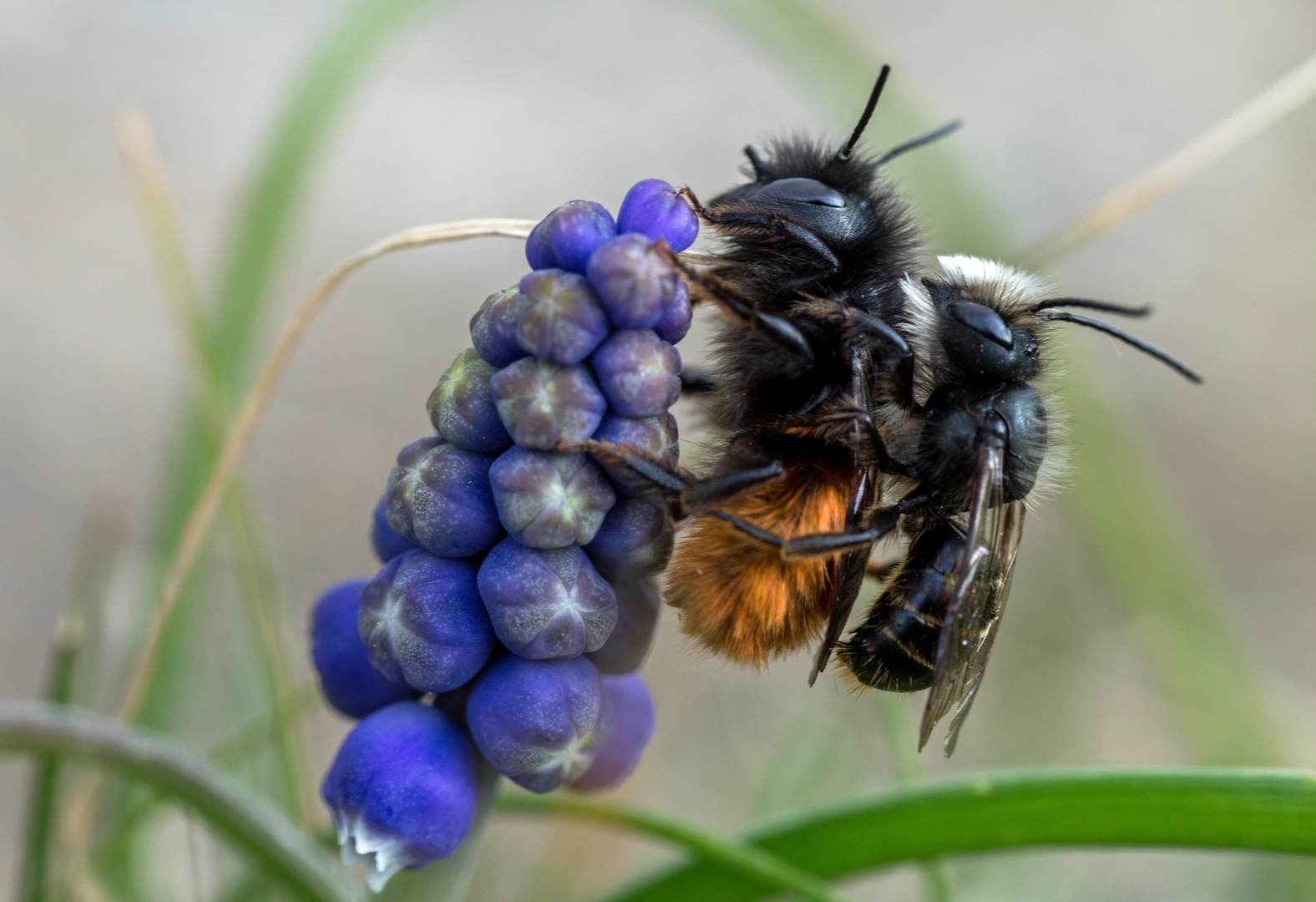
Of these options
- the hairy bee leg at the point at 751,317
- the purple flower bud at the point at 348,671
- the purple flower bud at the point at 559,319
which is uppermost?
the hairy bee leg at the point at 751,317

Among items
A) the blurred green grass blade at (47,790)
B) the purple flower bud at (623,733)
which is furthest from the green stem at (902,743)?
the blurred green grass blade at (47,790)

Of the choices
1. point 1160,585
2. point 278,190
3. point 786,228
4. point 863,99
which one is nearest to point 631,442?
point 786,228

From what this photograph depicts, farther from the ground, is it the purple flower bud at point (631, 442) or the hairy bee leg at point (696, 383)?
the hairy bee leg at point (696, 383)

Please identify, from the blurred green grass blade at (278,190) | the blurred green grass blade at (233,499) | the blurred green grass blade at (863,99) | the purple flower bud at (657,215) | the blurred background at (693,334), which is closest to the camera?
the purple flower bud at (657,215)

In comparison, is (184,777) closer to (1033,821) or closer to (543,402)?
(543,402)

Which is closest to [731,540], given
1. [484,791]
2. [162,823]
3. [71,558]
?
[484,791]

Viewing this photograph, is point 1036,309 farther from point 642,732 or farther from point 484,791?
point 484,791

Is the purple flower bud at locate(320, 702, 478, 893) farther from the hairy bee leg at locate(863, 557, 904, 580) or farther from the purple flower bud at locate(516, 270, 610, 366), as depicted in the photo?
the hairy bee leg at locate(863, 557, 904, 580)

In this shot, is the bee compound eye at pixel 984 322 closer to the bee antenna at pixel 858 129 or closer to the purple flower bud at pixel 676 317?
the bee antenna at pixel 858 129
